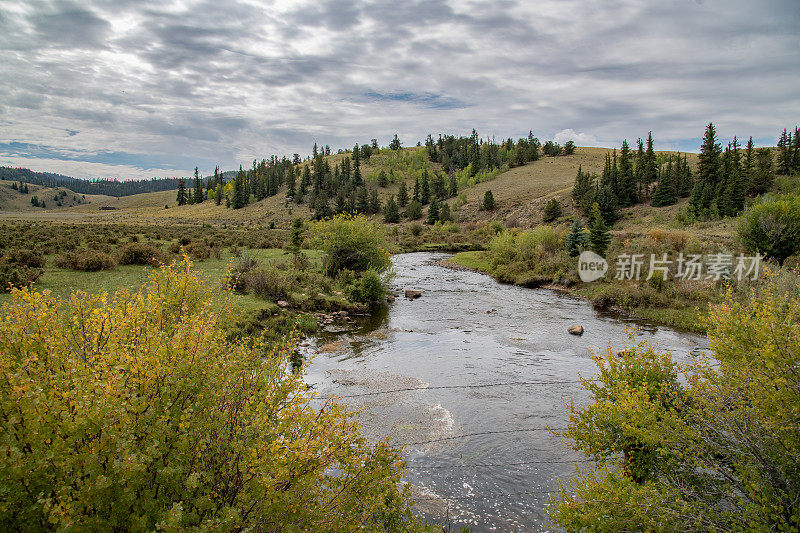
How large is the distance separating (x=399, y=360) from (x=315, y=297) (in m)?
8.25

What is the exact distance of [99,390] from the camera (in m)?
3.64

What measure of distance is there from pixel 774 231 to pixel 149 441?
35.7 m

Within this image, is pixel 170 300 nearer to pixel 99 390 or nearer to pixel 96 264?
pixel 99 390

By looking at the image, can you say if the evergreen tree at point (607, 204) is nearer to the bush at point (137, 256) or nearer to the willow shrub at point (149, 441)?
the bush at point (137, 256)

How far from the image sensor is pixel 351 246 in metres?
29.9

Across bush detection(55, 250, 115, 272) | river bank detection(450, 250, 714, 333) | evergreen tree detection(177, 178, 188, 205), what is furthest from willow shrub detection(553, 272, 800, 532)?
evergreen tree detection(177, 178, 188, 205)

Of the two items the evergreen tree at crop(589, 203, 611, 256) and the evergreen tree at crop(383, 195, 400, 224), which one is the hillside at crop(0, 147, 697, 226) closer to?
the evergreen tree at crop(383, 195, 400, 224)

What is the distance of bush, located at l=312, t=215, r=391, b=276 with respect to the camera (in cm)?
2959

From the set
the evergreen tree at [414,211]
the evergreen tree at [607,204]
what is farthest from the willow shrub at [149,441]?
the evergreen tree at [414,211]

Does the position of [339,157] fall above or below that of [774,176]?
above

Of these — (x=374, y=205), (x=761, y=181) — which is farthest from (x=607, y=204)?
(x=374, y=205)

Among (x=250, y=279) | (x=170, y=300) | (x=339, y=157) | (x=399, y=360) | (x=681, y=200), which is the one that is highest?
(x=339, y=157)

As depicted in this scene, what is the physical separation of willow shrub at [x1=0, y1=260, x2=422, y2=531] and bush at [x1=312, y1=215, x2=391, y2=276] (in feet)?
78.0

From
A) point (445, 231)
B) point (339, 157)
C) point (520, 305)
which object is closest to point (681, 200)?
point (445, 231)
